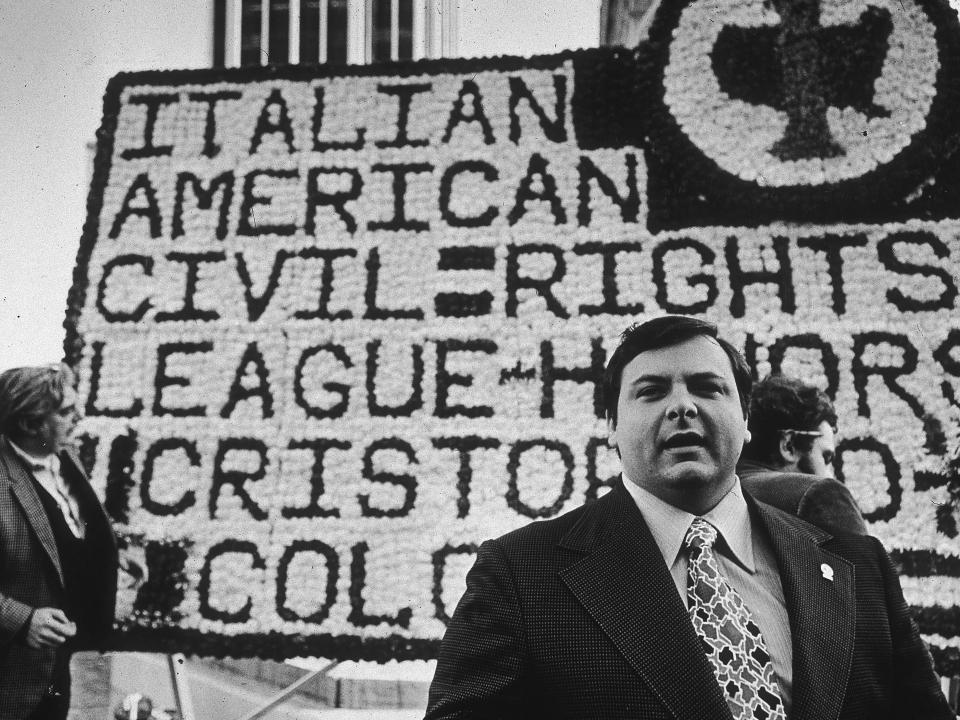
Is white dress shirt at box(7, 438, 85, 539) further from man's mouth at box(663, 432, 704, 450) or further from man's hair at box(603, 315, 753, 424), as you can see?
man's mouth at box(663, 432, 704, 450)

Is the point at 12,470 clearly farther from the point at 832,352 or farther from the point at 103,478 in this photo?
the point at 832,352

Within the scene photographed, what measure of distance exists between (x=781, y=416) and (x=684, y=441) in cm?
95

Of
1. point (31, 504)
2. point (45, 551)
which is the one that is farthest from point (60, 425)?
point (45, 551)

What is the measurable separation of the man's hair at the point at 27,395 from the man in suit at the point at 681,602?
1.97 m

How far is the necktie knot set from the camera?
4.77 feet

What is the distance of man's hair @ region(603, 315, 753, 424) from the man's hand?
6.45 ft

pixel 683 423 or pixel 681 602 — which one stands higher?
pixel 683 423

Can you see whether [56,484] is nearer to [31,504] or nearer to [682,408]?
[31,504]

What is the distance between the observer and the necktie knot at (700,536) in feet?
4.77

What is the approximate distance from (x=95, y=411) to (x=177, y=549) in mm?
676

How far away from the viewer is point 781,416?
2.31 meters

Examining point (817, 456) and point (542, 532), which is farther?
point (817, 456)

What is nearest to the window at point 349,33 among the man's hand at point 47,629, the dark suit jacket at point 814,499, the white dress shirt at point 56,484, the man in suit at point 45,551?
the man in suit at point 45,551

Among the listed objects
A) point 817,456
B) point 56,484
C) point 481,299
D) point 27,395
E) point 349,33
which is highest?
point 349,33
